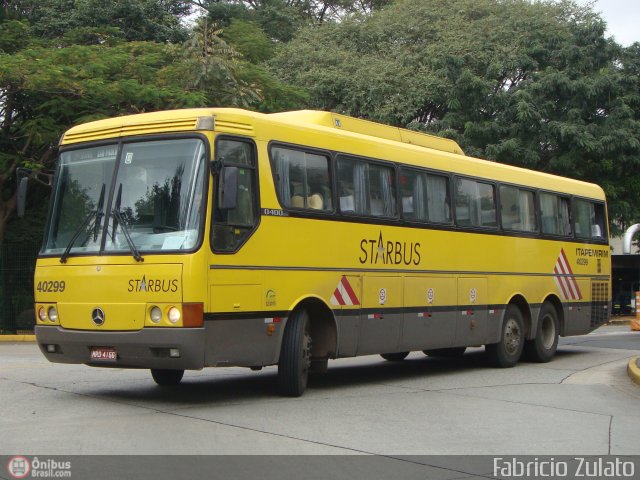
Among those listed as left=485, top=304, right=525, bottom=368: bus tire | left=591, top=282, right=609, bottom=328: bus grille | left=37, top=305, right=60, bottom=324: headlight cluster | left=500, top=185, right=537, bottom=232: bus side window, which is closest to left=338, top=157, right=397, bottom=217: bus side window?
left=500, top=185, right=537, bottom=232: bus side window

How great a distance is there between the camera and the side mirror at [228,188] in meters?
10.1

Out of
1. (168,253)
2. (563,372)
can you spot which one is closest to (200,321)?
(168,253)

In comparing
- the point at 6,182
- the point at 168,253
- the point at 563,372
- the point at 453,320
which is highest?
the point at 6,182

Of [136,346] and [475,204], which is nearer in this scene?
[136,346]

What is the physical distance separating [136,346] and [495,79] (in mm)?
27964

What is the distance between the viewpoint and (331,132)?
40.8 feet

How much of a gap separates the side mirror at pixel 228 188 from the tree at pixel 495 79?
22.4m

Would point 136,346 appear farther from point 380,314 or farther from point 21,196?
point 380,314

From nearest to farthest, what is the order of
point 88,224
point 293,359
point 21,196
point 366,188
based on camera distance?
point 88,224, point 293,359, point 21,196, point 366,188

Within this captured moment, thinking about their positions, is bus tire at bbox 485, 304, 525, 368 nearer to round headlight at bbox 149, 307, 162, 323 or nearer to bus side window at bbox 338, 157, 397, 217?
bus side window at bbox 338, 157, 397, 217

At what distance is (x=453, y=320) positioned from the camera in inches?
577

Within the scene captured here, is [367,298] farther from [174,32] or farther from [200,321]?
[174,32]

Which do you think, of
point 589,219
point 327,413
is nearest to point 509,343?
point 589,219
